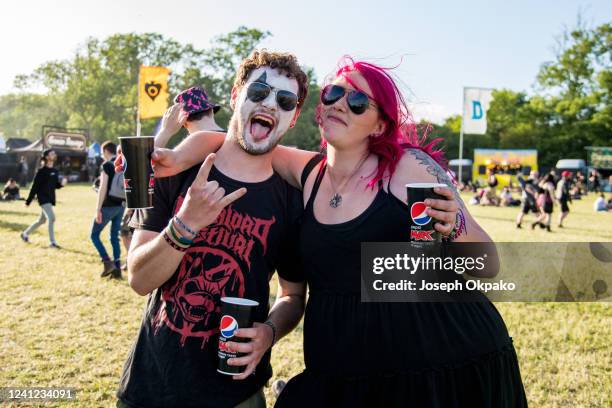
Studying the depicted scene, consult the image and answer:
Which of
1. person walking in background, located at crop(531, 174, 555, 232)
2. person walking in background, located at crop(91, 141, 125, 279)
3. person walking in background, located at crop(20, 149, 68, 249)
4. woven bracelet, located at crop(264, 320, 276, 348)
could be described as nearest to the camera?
woven bracelet, located at crop(264, 320, 276, 348)

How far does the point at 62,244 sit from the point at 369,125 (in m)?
10.9

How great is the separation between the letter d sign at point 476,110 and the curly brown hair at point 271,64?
2274 centimetres

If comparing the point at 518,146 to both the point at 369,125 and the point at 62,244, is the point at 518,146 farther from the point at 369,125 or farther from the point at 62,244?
the point at 369,125

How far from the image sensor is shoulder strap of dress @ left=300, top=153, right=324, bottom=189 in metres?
2.64

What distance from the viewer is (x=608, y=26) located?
53250 millimetres

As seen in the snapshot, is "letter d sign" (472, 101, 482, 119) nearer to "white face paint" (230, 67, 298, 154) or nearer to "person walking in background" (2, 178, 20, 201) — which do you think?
"person walking in background" (2, 178, 20, 201)

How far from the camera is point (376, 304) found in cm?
224

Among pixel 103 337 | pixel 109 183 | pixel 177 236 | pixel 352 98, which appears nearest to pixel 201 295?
pixel 177 236

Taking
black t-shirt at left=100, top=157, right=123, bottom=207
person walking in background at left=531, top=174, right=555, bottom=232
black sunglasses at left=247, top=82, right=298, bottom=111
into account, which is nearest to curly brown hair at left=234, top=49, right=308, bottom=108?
black sunglasses at left=247, top=82, right=298, bottom=111

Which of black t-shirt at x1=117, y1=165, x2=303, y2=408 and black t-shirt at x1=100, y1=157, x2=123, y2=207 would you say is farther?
black t-shirt at x1=100, y1=157, x2=123, y2=207

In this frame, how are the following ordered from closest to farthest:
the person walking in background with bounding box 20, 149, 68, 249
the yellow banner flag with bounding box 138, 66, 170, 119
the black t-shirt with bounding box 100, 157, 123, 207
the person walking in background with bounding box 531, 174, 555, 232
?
the black t-shirt with bounding box 100, 157, 123, 207 < the person walking in background with bounding box 20, 149, 68, 249 < the person walking in background with bounding box 531, 174, 555, 232 < the yellow banner flag with bounding box 138, 66, 170, 119

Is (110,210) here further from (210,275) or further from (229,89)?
(229,89)

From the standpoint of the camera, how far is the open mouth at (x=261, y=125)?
7.96ft

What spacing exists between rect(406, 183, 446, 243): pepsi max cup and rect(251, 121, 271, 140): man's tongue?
33.1 inches
